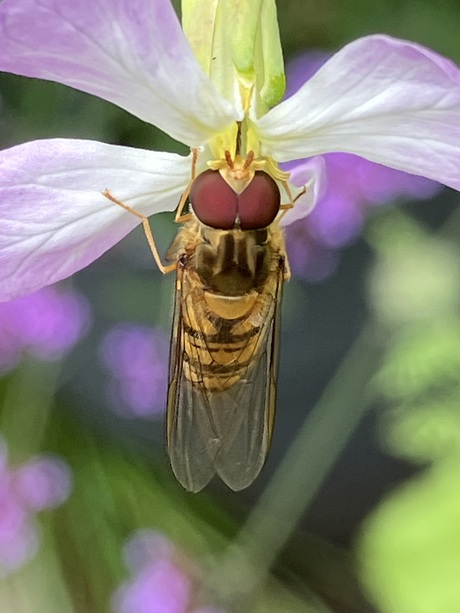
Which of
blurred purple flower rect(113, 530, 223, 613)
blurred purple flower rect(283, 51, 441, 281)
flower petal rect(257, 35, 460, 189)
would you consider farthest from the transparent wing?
blurred purple flower rect(113, 530, 223, 613)

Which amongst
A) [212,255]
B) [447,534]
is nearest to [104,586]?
[447,534]

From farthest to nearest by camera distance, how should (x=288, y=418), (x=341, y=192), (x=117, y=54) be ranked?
(x=288, y=418), (x=341, y=192), (x=117, y=54)

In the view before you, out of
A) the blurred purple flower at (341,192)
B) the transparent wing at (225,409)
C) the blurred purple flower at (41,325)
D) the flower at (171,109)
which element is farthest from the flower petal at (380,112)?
the blurred purple flower at (41,325)

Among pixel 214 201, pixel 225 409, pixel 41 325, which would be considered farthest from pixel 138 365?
pixel 214 201

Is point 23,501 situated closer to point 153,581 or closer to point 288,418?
point 153,581

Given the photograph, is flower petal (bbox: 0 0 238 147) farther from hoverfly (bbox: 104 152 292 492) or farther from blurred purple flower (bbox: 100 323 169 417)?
blurred purple flower (bbox: 100 323 169 417)

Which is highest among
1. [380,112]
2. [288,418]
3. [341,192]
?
[380,112]
